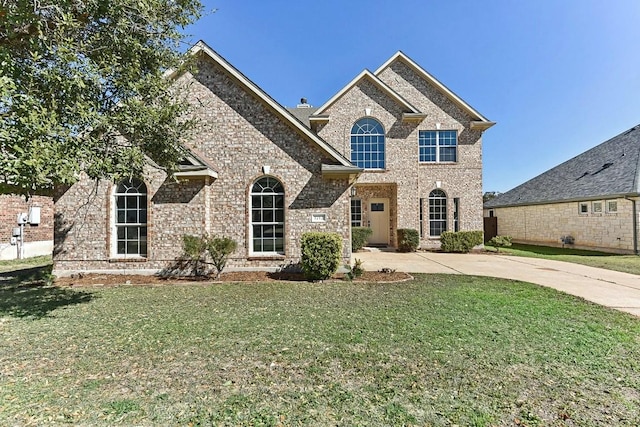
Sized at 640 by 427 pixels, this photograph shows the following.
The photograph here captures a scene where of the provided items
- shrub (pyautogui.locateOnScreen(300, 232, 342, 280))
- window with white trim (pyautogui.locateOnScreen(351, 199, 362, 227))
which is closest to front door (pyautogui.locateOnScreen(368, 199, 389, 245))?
window with white trim (pyautogui.locateOnScreen(351, 199, 362, 227))

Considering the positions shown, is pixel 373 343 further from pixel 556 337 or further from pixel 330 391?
pixel 556 337

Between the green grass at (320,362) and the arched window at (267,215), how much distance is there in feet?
11.0

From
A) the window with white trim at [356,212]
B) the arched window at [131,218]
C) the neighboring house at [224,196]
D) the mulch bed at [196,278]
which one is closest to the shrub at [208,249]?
the neighboring house at [224,196]

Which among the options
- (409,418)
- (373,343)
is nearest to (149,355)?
(373,343)

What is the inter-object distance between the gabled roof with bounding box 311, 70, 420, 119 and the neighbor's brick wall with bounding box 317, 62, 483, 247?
0.22 meters

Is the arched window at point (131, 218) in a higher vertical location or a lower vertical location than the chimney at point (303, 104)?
lower

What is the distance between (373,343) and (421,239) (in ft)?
46.1

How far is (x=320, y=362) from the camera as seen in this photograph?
4.18m

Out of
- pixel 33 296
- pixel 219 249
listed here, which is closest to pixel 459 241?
pixel 219 249

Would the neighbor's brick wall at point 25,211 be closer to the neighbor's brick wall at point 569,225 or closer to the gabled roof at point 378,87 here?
the gabled roof at point 378,87

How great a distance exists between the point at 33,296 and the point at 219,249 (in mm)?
4545

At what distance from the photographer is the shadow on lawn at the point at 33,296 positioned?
6645 mm

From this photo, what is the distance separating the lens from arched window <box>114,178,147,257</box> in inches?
400

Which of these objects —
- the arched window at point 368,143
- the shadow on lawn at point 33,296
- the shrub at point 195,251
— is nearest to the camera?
the shadow on lawn at point 33,296
